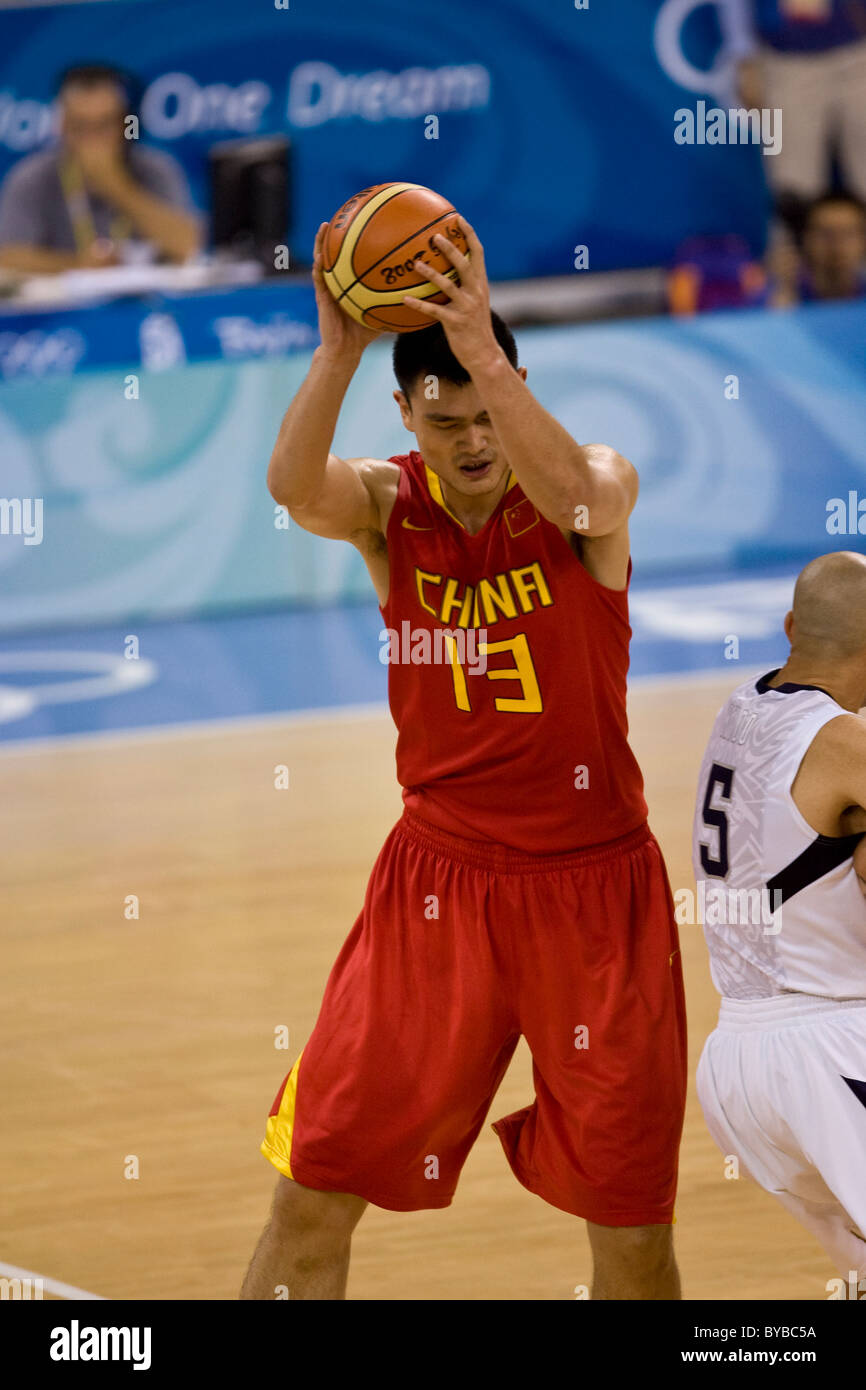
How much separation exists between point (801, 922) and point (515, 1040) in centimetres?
62

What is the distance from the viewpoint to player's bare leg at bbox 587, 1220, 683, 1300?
145 inches

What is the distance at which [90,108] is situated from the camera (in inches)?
645

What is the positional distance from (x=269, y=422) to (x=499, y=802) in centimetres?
927

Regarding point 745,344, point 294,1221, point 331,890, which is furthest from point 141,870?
point 745,344

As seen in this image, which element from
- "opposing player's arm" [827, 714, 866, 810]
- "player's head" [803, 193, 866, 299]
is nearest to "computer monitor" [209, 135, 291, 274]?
"player's head" [803, 193, 866, 299]

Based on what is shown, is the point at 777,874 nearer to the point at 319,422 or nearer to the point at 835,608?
the point at 835,608

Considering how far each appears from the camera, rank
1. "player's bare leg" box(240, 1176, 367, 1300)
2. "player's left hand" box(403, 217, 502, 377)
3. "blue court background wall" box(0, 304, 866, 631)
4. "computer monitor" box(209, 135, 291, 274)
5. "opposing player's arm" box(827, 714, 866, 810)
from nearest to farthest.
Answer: "player's left hand" box(403, 217, 502, 377) → "opposing player's arm" box(827, 714, 866, 810) → "player's bare leg" box(240, 1176, 367, 1300) → "blue court background wall" box(0, 304, 866, 631) → "computer monitor" box(209, 135, 291, 274)

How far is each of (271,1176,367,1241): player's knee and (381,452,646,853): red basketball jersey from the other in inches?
28.5

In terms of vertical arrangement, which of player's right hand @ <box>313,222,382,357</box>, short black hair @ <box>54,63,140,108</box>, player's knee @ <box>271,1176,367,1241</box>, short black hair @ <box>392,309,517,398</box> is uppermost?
short black hair @ <box>54,63,140,108</box>

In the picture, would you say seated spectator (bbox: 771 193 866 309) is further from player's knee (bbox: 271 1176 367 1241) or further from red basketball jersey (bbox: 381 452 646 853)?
player's knee (bbox: 271 1176 367 1241)

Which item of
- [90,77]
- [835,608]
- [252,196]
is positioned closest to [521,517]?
[835,608]

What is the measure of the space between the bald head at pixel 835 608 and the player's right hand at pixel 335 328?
2.92ft

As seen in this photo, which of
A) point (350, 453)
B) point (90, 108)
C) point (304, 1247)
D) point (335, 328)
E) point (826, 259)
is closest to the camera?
point (335, 328)

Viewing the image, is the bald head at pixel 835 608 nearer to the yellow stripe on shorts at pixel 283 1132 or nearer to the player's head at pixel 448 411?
the player's head at pixel 448 411
